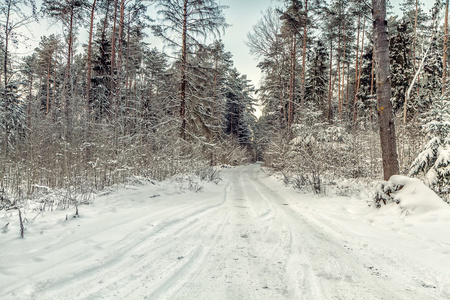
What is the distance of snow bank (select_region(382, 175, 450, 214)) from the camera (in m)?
3.76

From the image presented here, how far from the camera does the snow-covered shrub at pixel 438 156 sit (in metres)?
4.47

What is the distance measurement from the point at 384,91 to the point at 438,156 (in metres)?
1.69

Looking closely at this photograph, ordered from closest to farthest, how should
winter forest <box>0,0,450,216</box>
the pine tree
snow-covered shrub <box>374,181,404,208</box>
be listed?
snow-covered shrub <box>374,181,404,208</box>
winter forest <box>0,0,450,216</box>
the pine tree

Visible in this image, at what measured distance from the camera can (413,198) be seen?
13.1 ft

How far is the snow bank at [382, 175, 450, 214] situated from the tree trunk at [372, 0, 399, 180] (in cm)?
64

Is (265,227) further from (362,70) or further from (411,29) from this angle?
(411,29)

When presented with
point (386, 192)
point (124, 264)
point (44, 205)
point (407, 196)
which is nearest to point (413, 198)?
point (407, 196)

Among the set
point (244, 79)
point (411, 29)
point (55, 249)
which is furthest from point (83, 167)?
point (244, 79)

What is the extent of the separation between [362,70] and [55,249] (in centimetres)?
2452

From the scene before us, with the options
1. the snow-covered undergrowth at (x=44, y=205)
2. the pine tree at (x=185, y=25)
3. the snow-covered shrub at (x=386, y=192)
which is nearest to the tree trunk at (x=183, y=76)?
the pine tree at (x=185, y=25)

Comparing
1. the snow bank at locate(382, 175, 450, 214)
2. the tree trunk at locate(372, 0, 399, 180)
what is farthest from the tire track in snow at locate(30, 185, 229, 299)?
the tree trunk at locate(372, 0, 399, 180)

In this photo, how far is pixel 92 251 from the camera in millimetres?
2291

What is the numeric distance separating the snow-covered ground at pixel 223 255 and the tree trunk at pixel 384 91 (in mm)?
1395

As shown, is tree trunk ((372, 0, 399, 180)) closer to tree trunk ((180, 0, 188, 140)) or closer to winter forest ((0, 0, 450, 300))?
winter forest ((0, 0, 450, 300))
